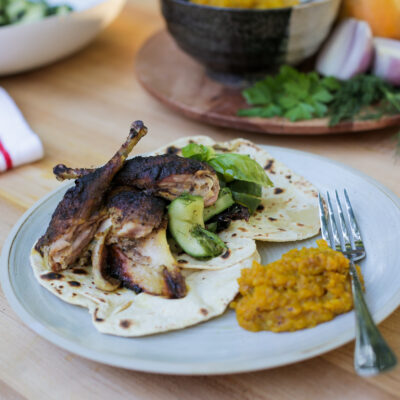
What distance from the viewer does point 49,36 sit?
3.40 meters

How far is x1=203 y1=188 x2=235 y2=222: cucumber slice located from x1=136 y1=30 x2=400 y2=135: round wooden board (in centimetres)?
89

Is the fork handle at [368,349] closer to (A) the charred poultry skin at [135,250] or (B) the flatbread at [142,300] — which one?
(B) the flatbread at [142,300]

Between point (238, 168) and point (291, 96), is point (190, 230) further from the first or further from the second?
point (291, 96)

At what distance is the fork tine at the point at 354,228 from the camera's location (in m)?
1.87

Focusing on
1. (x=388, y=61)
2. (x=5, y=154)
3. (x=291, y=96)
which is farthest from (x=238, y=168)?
(x=388, y=61)

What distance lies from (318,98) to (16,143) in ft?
5.29

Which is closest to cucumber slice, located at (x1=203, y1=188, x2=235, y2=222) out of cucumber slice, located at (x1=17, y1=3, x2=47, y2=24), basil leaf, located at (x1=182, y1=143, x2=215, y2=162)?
basil leaf, located at (x1=182, y1=143, x2=215, y2=162)

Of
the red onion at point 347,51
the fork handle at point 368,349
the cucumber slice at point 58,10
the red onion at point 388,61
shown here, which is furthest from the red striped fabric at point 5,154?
the red onion at point 388,61

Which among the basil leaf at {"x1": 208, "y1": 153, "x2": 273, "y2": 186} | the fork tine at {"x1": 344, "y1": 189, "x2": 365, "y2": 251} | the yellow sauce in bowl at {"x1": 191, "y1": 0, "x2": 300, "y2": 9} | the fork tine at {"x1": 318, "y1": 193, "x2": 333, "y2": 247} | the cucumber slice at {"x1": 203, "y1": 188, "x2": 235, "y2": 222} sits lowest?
the fork tine at {"x1": 318, "y1": 193, "x2": 333, "y2": 247}

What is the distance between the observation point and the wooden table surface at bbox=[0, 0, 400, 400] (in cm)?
155

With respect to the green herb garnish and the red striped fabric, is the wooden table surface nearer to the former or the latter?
the red striped fabric

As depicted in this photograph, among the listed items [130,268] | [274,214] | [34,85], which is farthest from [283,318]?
[34,85]

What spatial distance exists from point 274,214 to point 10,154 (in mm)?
1447

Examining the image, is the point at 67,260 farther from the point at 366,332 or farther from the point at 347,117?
the point at 347,117
